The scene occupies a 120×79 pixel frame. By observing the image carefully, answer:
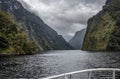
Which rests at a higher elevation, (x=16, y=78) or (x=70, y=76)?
(x=70, y=76)

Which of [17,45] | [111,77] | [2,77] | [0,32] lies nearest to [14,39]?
[17,45]

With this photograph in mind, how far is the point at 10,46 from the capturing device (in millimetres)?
188125

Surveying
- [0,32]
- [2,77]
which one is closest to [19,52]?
[0,32]

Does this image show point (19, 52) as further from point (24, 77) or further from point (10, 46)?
point (24, 77)

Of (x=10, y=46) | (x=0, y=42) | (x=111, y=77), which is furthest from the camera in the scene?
(x=10, y=46)

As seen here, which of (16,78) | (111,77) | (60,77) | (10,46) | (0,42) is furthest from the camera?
(10,46)

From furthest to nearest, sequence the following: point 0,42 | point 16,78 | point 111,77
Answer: point 0,42 → point 16,78 → point 111,77

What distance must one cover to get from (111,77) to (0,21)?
627 ft

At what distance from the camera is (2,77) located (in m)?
61.5

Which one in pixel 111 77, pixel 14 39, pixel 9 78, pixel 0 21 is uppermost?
pixel 0 21

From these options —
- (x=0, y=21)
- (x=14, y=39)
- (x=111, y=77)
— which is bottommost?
Answer: (x=111, y=77)

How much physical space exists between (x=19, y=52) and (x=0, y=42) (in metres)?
27.0

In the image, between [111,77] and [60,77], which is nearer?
[60,77]

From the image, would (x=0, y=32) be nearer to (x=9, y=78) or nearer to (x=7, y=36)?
(x=7, y=36)
